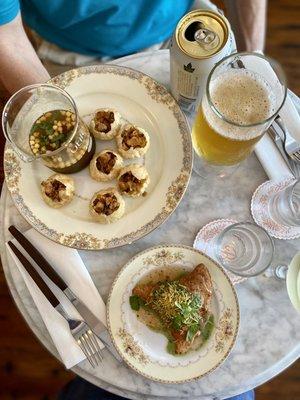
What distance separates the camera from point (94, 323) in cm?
103

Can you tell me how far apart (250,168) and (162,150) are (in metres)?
0.20

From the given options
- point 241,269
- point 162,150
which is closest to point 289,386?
point 241,269

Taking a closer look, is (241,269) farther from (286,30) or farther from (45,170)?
(286,30)

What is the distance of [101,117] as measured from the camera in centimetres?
109

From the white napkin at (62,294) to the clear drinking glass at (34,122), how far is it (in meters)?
0.17

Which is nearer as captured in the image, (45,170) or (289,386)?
(45,170)

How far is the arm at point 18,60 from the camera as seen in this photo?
116 centimetres

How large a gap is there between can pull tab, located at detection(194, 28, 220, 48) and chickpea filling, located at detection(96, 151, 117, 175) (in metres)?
0.30

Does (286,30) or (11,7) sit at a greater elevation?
(11,7)

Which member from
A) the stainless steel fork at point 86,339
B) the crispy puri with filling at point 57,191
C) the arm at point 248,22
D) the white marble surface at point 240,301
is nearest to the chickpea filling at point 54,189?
the crispy puri with filling at point 57,191

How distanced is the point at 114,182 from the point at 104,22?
39cm

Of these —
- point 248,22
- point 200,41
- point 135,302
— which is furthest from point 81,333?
point 248,22

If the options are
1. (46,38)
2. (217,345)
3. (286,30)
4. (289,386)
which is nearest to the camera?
(217,345)

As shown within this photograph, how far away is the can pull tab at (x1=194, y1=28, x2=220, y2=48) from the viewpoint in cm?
95
